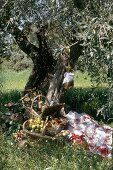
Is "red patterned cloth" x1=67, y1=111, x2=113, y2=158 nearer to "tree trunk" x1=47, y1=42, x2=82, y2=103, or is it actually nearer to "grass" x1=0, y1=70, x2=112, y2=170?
"grass" x1=0, y1=70, x2=112, y2=170

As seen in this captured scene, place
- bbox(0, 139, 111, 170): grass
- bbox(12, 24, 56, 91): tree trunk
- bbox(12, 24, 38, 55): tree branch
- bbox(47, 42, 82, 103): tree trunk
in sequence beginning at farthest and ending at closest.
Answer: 1. bbox(12, 24, 56, 91): tree trunk
2. bbox(12, 24, 38, 55): tree branch
3. bbox(47, 42, 82, 103): tree trunk
4. bbox(0, 139, 111, 170): grass

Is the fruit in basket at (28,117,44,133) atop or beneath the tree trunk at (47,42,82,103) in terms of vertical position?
beneath

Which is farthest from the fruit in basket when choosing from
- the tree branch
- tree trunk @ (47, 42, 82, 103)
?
the tree branch

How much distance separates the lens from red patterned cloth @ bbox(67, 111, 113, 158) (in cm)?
818

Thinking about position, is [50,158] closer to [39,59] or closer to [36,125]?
[36,125]

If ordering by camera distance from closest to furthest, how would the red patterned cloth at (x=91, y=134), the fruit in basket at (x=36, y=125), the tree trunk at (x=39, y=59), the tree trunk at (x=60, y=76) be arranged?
1. the red patterned cloth at (x=91, y=134)
2. the fruit in basket at (x=36, y=125)
3. the tree trunk at (x=60, y=76)
4. the tree trunk at (x=39, y=59)

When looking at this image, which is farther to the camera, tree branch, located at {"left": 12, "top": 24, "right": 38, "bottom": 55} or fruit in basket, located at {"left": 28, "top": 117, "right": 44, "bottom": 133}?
tree branch, located at {"left": 12, "top": 24, "right": 38, "bottom": 55}

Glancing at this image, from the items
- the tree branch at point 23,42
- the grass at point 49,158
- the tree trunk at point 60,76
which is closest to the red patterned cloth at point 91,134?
the grass at point 49,158

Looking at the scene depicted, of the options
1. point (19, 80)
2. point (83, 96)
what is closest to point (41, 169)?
point (83, 96)

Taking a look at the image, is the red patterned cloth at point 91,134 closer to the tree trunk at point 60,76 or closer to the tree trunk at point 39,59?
the tree trunk at point 60,76

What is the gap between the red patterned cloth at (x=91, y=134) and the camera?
818 cm

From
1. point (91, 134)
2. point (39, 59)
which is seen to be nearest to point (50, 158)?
point (91, 134)

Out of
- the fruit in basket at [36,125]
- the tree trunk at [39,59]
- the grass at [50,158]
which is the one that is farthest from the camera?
the tree trunk at [39,59]

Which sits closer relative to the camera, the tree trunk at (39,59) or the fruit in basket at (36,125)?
the fruit in basket at (36,125)
